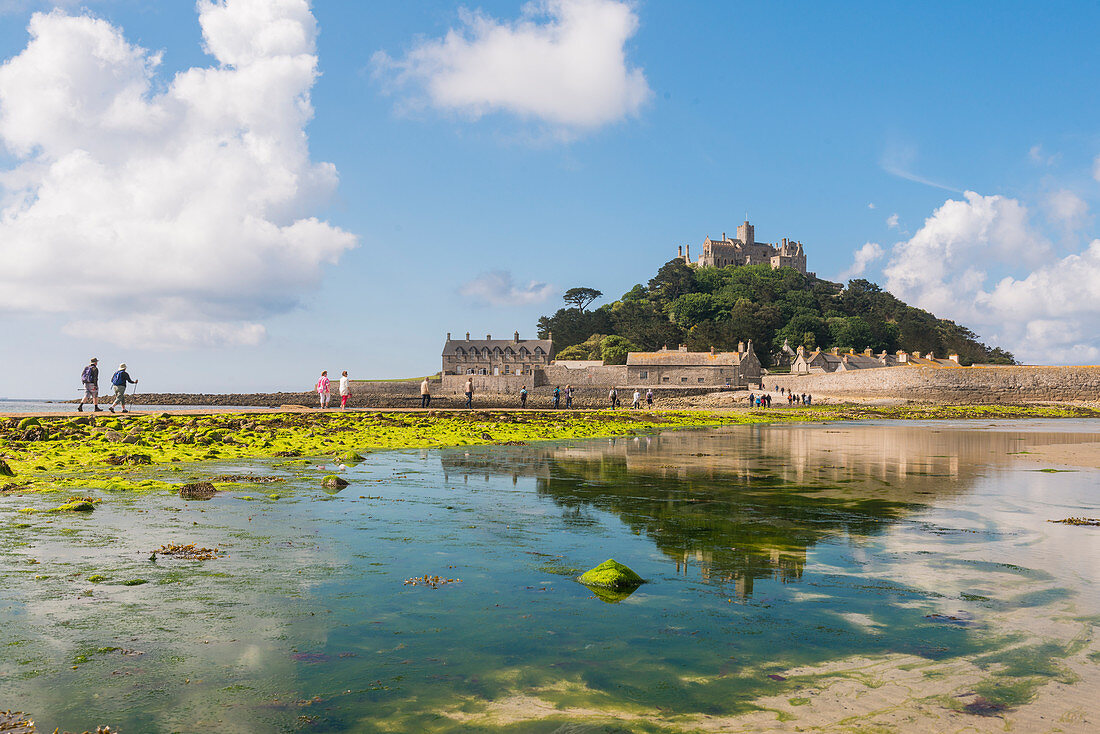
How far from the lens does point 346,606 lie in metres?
5.32

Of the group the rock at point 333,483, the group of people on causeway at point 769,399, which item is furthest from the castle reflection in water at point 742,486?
the group of people on causeway at point 769,399

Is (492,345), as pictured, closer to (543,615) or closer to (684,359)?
(684,359)

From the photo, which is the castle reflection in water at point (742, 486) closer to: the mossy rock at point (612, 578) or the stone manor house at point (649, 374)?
the mossy rock at point (612, 578)

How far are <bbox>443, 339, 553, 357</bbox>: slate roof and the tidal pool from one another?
113m

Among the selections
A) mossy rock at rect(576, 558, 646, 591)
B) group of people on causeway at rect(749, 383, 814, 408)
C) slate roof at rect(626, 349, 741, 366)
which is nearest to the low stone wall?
group of people on causeway at rect(749, 383, 814, 408)

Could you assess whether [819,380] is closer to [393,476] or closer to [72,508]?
[393,476]

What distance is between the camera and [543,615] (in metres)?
5.20

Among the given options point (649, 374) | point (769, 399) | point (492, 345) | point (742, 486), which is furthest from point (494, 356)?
point (742, 486)

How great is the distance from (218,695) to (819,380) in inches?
3011

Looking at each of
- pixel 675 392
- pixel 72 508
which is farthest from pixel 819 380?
pixel 72 508

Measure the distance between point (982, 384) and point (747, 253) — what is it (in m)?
130

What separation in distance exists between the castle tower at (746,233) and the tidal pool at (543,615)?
186532mm

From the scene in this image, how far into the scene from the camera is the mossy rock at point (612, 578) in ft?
19.5

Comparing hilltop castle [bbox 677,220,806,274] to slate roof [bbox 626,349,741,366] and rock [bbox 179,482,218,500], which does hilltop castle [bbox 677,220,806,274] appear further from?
rock [bbox 179,482,218,500]
